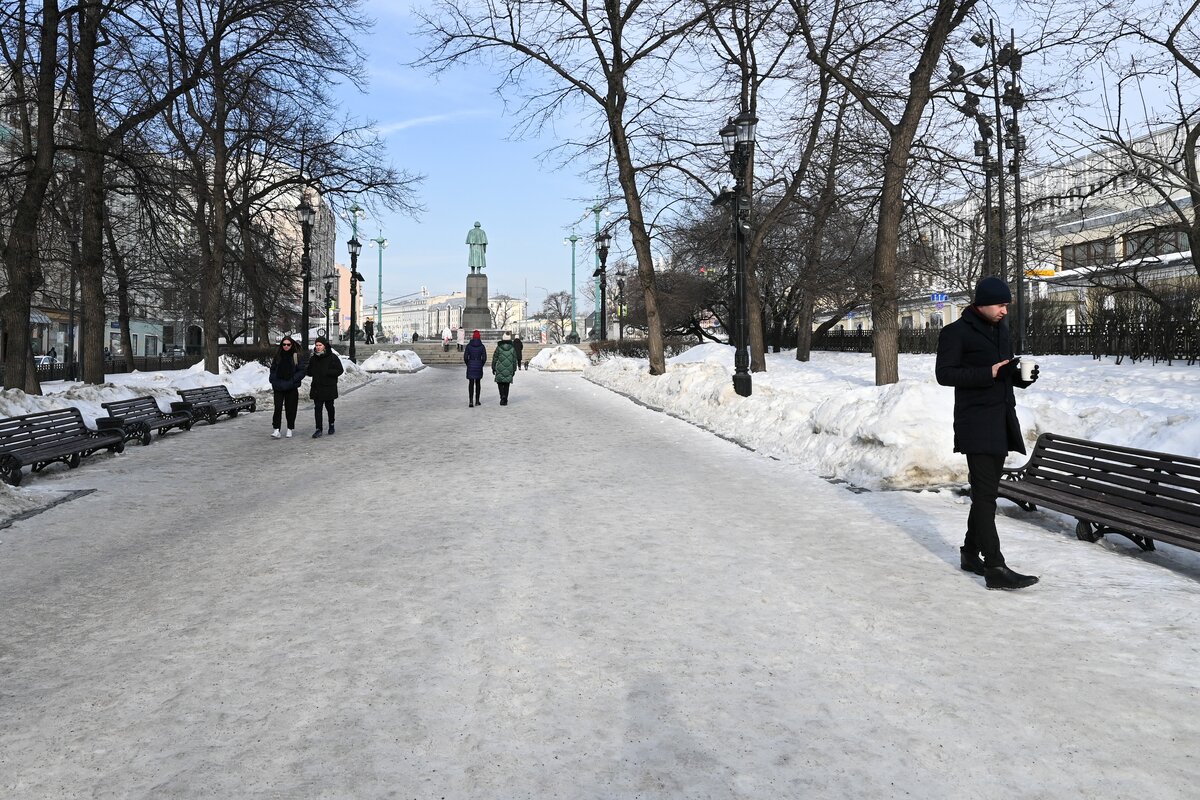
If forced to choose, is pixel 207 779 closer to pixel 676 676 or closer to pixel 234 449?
pixel 676 676

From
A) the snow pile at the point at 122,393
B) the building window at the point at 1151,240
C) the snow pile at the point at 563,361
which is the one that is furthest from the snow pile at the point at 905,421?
the snow pile at the point at 563,361

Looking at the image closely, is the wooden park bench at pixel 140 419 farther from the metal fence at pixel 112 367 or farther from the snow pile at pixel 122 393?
the metal fence at pixel 112 367

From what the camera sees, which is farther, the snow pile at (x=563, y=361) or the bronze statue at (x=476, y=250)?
the bronze statue at (x=476, y=250)

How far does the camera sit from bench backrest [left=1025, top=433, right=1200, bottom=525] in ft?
19.8

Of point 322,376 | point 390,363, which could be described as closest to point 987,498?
point 322,376

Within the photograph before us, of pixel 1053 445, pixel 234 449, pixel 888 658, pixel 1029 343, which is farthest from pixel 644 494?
pixel 1029 343

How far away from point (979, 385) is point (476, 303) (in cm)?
6307

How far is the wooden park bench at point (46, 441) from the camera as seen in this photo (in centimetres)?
928

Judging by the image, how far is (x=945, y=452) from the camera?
9117 millimetres

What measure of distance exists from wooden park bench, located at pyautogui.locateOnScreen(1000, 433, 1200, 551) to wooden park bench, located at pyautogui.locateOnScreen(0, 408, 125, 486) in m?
9.91

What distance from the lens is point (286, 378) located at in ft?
47.4

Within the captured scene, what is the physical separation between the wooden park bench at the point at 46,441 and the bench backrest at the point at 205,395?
13.6 feet

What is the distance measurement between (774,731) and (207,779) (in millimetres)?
2131

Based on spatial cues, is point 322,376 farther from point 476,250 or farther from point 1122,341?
point 476,250
